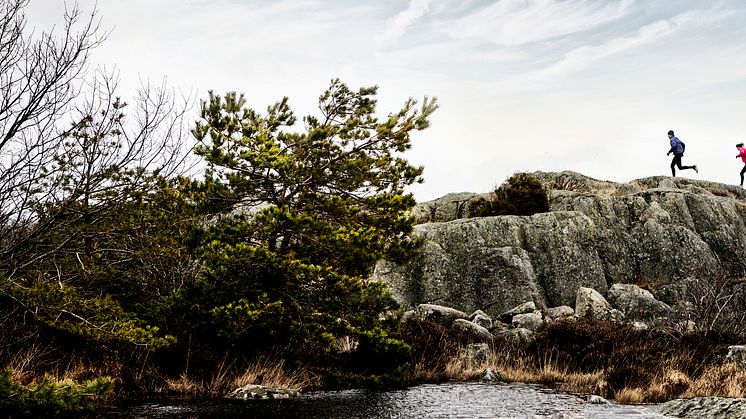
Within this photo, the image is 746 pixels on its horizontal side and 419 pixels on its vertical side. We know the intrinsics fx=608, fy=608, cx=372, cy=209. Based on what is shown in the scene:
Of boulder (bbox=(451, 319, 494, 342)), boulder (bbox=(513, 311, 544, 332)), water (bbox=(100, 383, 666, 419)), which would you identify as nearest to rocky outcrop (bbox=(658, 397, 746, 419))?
water (bbox=(100, 383, 666, 419))

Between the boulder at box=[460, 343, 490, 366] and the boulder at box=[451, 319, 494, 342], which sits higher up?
the boulder at box=[451, 319, 494, 342]

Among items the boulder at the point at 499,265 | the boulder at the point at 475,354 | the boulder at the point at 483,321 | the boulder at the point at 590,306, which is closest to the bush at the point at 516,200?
the boulder at the point at 499,265

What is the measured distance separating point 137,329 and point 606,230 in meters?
19.0

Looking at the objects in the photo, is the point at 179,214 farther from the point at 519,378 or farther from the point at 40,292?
the point at 519,378

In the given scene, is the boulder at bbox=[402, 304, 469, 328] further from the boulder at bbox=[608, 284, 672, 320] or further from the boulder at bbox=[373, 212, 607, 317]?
the boulder at bbox=[608, 284, 672, 320]

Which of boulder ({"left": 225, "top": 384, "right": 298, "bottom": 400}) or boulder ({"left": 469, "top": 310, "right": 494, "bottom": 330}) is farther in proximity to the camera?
boulder ({"left": 469, "top": 310, "right": 494, "bottom": 330})

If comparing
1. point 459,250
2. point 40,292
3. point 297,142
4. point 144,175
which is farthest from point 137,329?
point 459,250

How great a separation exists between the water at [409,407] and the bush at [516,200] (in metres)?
14.1

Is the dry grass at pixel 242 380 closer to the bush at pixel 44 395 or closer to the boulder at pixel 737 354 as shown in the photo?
the bush at pixel 44 395

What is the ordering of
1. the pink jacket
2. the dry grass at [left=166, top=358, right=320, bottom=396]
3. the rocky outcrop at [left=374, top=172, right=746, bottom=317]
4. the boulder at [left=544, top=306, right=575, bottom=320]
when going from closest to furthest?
the dry grass at [left=166, top=358, right=320, bottom=396], the boulder at [left=544, top=306, right=575, bottom=320], the rocky outcrop at [left=374, top=172, right=746, bottom=317], the pink jacket

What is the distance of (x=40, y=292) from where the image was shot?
28.5 feet

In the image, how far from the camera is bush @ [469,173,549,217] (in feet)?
82.7

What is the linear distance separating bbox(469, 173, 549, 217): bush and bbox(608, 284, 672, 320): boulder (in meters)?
5.52

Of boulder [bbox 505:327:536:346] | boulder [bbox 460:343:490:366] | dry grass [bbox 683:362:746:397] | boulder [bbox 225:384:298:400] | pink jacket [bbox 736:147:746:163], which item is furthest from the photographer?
pink jacket [bbox 736:147:746:163]
